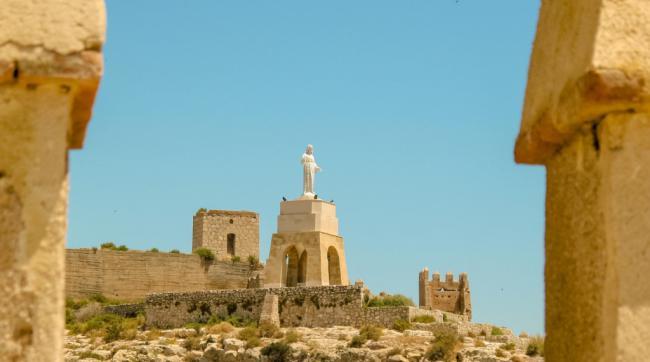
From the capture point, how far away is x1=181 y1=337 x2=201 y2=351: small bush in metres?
26.9


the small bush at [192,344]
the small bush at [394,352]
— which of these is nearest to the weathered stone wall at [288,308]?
the small bush at [192,344]

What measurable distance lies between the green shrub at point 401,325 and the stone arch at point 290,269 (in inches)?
136

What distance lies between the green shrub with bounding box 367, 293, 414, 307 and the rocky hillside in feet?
8.53

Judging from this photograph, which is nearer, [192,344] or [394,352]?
[394,352]

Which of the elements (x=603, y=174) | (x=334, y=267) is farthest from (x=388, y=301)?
(x=603, y=174)

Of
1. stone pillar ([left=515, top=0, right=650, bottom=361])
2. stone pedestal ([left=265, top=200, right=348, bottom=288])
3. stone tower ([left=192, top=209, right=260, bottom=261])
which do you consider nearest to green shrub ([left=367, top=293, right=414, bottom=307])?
Answer: stone pedestal ([left=265, top=200, right=348, bottom=288])

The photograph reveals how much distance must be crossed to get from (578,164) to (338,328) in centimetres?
2340

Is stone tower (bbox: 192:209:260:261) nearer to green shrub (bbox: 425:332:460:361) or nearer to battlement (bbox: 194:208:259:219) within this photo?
battlement (bbox: 194:208:259:219)

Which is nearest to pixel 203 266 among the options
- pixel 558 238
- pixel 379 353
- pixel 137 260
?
pixel 137 260

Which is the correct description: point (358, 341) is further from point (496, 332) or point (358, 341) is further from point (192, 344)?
point (496, 332)

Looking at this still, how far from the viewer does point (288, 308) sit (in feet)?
94.8

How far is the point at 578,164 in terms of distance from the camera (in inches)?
179

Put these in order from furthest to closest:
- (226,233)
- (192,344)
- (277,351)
A: (226,233)
(192,344)
(277,351)

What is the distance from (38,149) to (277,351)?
22.1 m
